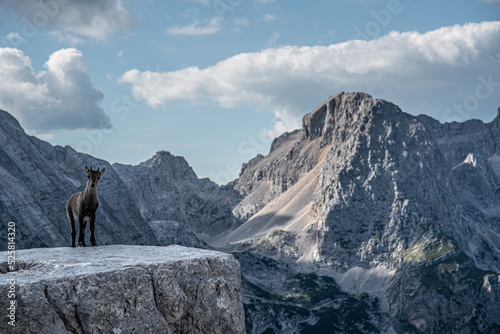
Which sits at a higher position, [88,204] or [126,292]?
[88,204]

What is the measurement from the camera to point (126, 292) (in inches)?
1146

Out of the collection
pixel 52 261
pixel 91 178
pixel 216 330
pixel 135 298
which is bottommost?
pixel 216 330

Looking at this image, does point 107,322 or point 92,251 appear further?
point 92,251

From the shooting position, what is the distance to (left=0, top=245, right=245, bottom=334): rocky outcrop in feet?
91.2

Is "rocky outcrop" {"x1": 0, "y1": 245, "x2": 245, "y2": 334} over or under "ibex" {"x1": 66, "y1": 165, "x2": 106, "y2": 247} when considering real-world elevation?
under

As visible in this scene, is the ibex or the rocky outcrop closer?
the rocky outcrop

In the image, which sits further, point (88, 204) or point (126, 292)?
point (88, 204)

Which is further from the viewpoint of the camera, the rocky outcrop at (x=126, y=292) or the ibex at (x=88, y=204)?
the ibex at (x=88, y=204)

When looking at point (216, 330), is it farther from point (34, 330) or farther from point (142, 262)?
point (34, 330)

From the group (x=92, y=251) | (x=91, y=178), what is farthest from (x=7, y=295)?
(x=91, y=178)

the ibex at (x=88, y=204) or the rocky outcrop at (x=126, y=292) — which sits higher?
the ibex at (x=88, y=204)

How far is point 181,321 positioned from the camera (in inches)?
1235

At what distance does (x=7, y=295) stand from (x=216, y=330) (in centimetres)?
1116

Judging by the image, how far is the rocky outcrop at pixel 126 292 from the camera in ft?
91.2
